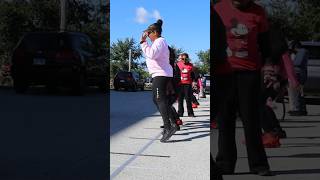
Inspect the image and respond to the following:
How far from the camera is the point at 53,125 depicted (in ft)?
8.93

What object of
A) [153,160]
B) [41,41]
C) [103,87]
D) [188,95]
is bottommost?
[153,160]

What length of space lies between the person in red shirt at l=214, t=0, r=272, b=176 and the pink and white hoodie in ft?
1.78

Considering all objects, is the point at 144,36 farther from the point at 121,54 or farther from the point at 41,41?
the point at 41,41

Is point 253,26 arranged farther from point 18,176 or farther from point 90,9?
point 18,176

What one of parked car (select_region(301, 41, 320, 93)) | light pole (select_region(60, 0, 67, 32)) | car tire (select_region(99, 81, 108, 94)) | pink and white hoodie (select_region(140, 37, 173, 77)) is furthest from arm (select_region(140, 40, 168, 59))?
parked car (select_region(301, 41, 320, 93))

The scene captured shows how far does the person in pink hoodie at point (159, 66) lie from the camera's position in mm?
2627

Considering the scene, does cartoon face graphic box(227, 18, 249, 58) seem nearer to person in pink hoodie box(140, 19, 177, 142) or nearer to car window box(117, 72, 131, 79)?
person in pink hoodie box(140, 19, 177, 142)

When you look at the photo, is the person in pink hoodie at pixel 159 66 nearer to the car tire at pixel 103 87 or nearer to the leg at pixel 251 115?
the car tire at pixel 103 87

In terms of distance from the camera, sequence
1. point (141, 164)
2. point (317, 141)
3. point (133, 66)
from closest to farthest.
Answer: point (317, 141) < point (133, 66) < point (141, 164)

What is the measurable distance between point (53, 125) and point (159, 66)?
1046 millimetres

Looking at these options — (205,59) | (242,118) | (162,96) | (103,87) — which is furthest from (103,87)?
(162,96)

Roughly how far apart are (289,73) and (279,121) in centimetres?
22

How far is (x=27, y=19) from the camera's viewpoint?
255cm

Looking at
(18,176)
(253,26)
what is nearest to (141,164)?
(18,176)
